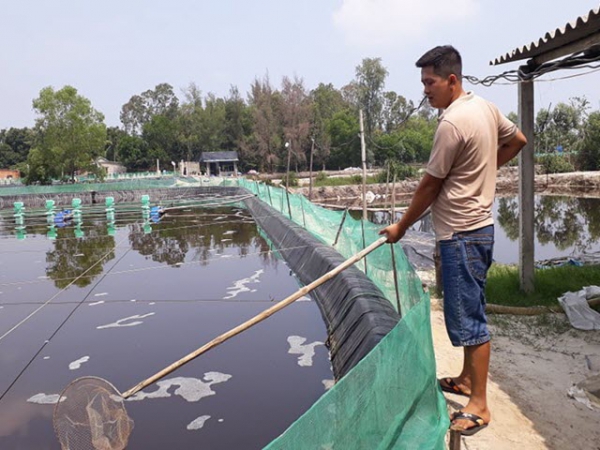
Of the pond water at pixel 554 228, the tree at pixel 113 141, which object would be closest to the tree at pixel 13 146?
the tree at pixel 113 141

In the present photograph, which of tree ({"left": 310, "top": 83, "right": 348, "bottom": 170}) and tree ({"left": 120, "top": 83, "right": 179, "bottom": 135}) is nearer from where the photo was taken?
tree ({"left": 310, "top": 83, "right": 348, "bottom": 170})

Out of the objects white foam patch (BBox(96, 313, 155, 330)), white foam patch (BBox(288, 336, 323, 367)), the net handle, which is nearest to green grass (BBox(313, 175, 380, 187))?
white foam patch (BBox(96, 313, 155, 330))

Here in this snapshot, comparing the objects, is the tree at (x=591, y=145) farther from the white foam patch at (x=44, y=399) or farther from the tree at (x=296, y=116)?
the white foam patch at (x=44, y=399)

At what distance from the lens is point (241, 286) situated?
9227 millimetres

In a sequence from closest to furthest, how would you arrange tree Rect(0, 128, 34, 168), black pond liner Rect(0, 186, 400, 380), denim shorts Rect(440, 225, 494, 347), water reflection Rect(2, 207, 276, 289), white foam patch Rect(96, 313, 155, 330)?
denim shorts Rect(440, 225, 494, 347) → black pond liner Rect(0, 186, 400, 380) → white foam patch Rect(96, 313, 155, 330) → water reflection Rect(2, 207, 276, 289) → tree Rect(0, 128, 34, 168)

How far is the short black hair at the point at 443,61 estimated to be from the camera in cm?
268

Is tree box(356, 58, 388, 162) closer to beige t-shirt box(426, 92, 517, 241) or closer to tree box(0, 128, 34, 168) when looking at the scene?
tree box(0, 128, 34, 168)

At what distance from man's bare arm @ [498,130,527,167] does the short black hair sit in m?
0.55

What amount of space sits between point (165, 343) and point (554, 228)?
59.4 ft

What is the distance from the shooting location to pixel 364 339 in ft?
14.9

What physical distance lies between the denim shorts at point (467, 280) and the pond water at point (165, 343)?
2173 millimetres

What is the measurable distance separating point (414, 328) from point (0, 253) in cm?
1480

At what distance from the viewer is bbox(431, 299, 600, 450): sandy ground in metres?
3.12

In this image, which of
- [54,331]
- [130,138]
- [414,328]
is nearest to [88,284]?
[54,331]
